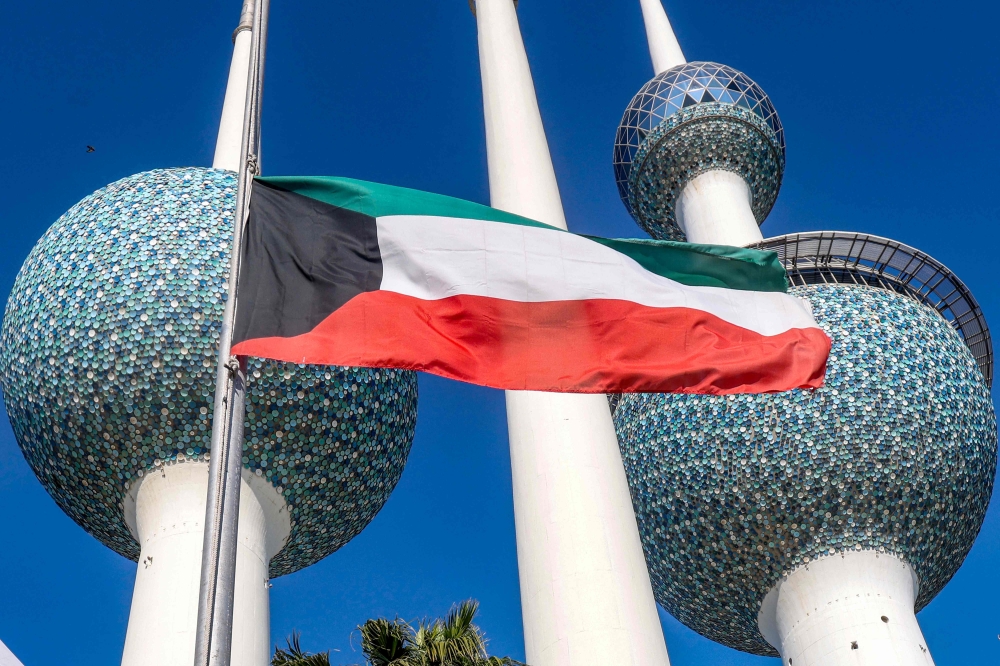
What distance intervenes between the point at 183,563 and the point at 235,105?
37.8 feet

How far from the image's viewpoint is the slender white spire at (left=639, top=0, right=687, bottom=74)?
36.5 m

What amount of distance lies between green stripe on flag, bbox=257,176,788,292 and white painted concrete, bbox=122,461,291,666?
720 centimetres

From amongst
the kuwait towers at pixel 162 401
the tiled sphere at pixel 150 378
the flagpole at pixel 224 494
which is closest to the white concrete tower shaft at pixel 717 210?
the tiled sphere at pixel 150 378

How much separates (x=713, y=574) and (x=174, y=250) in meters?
13.2

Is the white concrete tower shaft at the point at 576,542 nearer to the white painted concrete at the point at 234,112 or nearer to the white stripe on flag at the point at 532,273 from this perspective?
the white stripe on flag at the point at 532,273

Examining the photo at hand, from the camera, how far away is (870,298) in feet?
79.4

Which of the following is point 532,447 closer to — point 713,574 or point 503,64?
point 503,64

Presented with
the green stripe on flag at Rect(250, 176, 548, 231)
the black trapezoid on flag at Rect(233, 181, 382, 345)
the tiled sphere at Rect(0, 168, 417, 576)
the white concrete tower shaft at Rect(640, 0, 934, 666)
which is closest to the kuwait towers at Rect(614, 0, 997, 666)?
the white concrete tower shaft at Rect(640, 0, 934, 666)

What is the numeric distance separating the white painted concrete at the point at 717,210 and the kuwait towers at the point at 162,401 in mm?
14398

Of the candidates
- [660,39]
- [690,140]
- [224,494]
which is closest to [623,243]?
[224,494]

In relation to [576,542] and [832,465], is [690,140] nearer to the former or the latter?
[832,465]

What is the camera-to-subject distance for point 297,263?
325 inches

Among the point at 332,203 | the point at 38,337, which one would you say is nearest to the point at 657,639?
the point at 332,203

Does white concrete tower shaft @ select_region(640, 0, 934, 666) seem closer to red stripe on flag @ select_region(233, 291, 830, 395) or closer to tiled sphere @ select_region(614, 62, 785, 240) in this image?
tiled sphere @ select_region(614, 62, 785, 240)
